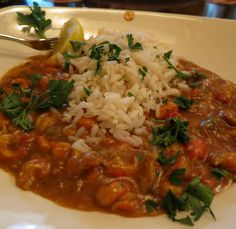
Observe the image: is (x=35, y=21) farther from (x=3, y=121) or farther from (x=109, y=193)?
(x=109, y=193)

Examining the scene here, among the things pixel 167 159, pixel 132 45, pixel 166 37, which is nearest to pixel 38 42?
pixel 132 45

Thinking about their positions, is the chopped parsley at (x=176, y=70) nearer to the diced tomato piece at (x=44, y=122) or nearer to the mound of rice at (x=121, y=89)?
the mound of rice at (x=121, y=89)

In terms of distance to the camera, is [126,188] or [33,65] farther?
[33,65]

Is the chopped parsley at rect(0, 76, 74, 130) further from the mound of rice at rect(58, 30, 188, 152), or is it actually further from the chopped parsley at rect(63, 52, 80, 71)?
the chopped parsley at rect(63, 52, 80, 71)

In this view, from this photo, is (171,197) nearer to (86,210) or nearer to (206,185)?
(206,185)

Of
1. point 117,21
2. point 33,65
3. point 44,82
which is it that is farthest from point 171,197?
point 117,21
